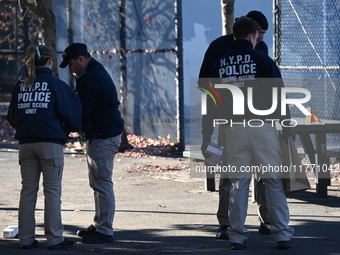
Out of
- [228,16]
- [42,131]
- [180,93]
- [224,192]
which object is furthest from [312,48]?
[42,131]

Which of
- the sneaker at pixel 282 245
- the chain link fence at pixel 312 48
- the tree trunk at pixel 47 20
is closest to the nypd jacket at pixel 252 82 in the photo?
the sneaker at pixel 282 245

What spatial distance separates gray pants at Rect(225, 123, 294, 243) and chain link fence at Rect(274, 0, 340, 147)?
631cm

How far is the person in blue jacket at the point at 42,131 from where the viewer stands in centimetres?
695

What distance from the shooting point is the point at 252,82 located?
22.5 ft

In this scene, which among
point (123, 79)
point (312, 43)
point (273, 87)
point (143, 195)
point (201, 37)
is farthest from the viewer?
point (201, 37)

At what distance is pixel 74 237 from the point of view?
768 centimetres

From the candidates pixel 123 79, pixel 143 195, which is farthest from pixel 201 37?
pixel 143 195

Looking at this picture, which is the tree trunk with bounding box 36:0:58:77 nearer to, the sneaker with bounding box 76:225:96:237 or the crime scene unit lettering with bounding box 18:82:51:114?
the sneaker with bounding box 76:225:96:237

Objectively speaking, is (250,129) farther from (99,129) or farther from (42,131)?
(42,131)

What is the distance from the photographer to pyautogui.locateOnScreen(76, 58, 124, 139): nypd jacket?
724cm

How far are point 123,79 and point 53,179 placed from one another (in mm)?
10383

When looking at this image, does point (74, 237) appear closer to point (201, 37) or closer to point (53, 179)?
point (53, 179)

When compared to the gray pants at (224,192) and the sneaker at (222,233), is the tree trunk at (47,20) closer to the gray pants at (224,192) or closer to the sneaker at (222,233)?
the gray pants at (224,192)

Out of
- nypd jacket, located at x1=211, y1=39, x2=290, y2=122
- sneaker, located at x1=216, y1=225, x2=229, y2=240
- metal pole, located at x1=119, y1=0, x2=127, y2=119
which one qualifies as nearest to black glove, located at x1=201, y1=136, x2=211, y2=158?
nypd jacket, located at x1=211, y1=39, x2=290, y2=122
